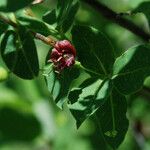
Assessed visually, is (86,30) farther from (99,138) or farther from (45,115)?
(45,115)

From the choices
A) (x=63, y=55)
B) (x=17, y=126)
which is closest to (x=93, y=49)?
(x=63, y=55)

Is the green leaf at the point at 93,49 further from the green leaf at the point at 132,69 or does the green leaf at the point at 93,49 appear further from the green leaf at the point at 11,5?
the green leaf at the point at 11,5

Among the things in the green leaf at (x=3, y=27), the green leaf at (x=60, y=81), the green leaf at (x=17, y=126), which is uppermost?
the green leaf at (x=3, y=27)

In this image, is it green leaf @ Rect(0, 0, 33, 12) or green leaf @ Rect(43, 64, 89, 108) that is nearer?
green leaf @ Rect(0, 0, 33, 12)

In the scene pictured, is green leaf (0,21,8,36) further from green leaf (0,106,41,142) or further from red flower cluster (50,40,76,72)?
green leaf (0,106,41,142)

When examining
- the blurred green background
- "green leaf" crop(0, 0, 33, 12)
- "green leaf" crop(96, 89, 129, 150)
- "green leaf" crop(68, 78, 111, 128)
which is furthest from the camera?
the blurred green background

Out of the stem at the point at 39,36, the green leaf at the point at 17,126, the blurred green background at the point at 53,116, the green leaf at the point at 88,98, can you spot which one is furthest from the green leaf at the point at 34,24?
the green leaf at the point at 17,126

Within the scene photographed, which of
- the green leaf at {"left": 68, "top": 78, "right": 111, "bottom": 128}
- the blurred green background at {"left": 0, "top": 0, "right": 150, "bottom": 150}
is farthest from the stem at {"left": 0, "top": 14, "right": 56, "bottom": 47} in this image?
the blurred green background at {"left": 0, "top": 0, "right": 150, "bottom": 150}
